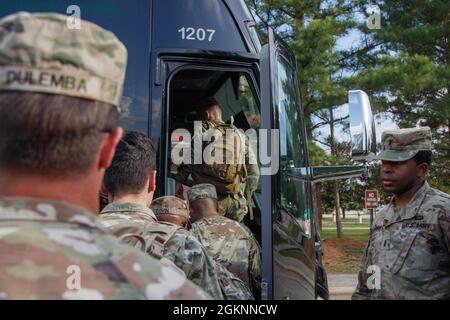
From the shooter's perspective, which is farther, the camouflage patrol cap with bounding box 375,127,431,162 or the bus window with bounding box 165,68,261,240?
the bus window with bounding box 165,68,261,240

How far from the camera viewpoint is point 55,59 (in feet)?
3.63

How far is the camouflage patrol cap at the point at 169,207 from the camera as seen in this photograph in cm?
306

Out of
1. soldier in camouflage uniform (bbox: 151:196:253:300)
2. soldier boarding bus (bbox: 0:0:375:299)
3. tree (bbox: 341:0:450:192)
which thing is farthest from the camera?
tree (bbox: 341:0:450:192)

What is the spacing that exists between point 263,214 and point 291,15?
46.1 feet

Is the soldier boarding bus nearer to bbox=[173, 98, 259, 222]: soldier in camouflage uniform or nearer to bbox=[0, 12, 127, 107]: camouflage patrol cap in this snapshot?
bbox=[173, 98, 259, 222]: soldier in camouflage uniform

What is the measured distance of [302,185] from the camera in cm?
351

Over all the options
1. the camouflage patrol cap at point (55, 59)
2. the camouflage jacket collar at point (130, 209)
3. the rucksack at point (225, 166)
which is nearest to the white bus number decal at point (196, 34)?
the rucksack at point (225, 166)

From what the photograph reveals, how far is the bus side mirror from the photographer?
2971 mm

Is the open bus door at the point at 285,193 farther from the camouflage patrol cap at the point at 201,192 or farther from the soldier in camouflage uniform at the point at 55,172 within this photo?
the soldier in camouflage uniform at the point at 55,172

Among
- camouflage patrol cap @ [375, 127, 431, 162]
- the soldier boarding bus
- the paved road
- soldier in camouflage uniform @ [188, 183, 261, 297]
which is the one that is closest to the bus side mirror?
the soldier boarding bus

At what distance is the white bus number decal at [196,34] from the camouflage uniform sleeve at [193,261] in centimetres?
145

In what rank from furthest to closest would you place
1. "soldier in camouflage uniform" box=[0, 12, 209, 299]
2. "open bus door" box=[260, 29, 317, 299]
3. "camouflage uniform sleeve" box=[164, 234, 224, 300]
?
"open bus door" box=[260, 29, 317, 299]
"camouflage uniform sleeve" box=[164, 234, 224, 300]
"soldier in camouflage uniform" box=[0, 12, 209, 299]

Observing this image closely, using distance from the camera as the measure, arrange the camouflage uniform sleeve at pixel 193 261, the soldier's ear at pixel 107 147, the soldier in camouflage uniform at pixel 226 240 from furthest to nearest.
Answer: the soldier in camouflage uniform at pixel 226 240 < the camouflage uniform sleeve at pixel 193 261 < the soldier's ear at pixel 107 147

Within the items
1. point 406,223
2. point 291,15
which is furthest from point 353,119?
point 291,15
